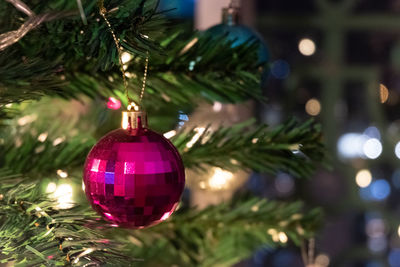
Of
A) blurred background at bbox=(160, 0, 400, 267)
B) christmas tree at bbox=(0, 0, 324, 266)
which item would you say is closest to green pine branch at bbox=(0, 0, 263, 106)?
christmas tree at bbox=(0, 0, 324, 266)

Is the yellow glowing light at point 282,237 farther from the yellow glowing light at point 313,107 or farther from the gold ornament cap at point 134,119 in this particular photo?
the yellow glowing light at point 313,107

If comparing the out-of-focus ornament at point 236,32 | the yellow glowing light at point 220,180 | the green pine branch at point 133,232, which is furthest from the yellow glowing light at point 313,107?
the out-of-focus ornament at point 236,32

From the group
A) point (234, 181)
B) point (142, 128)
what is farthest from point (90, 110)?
point (142, 128)

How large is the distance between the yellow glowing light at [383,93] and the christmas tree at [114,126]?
0.84 m

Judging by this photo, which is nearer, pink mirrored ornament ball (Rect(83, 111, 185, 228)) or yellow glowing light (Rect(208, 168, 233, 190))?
pink mirrored ornament ball (Rect(83, 111, 185, 228))

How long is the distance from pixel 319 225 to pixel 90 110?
41 centimetres

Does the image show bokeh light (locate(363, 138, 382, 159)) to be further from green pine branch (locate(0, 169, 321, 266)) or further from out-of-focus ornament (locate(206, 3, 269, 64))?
out-of-focus ornament (locate(206, 3, 269, 64))

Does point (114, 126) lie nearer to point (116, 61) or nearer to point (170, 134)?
point (170, 134)

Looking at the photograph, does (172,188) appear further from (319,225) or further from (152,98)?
(319,225)

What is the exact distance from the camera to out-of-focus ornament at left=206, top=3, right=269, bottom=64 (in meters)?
0.57

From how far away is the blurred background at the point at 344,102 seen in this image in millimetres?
1467

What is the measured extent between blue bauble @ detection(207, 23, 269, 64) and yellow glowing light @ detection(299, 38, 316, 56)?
3.01ft

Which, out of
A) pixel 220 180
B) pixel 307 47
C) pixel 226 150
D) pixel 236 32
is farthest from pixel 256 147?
pixel 307 47

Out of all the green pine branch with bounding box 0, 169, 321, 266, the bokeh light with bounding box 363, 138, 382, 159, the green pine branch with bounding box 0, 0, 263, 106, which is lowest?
the bokeh light with bounding box 363, 138, 382, 159
